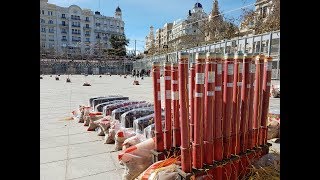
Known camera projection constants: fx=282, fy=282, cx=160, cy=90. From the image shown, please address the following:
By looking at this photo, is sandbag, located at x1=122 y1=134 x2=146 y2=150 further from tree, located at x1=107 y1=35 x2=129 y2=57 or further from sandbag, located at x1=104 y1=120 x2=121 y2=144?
tree, located at x1=107 y1=35 x2=129 y2=57

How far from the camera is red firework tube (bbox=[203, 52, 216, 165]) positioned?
274 cm

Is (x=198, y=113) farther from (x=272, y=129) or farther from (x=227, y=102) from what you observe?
(x=272, y=129)

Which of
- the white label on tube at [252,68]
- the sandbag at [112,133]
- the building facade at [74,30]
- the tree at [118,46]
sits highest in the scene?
the building facade at [74,30]

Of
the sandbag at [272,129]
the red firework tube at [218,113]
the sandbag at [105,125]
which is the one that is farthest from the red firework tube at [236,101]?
the sandbag at [105,125]

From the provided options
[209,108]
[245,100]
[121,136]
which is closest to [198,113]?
[209,108]

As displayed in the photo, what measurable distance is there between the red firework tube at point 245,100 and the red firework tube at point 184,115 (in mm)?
773

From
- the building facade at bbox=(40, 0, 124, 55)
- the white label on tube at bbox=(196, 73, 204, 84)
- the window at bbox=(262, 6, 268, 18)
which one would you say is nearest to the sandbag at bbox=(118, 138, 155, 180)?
the white label on tube at bbox=(196, 73, 204, 84)

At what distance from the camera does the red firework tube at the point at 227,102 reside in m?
2.97

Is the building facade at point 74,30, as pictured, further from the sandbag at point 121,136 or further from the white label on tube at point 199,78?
the white label on tube at point 199,78
